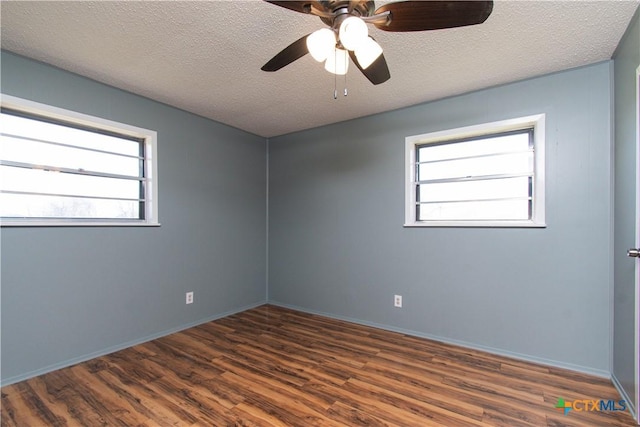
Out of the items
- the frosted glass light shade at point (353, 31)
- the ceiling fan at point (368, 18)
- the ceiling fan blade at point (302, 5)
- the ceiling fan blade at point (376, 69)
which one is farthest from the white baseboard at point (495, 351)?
the ceiling fan blade at point (302, 5)

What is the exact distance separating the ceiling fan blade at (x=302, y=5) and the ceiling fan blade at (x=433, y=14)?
0.27 metres

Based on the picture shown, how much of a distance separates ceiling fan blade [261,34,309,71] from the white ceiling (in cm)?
30

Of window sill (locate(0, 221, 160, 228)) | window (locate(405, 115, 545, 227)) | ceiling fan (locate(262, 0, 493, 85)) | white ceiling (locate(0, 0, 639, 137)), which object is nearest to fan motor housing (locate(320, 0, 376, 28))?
ceiling fan (locate(262, 0, 493, 85))

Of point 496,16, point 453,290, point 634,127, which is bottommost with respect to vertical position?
point 453,290

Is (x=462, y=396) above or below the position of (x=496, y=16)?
below

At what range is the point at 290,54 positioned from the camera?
1.59 m

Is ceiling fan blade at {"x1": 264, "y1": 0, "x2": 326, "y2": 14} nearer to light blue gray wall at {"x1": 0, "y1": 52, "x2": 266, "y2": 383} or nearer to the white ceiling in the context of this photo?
the white ceiling

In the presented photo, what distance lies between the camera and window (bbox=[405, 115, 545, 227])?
2.46 metres

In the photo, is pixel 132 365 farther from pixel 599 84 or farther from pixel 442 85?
pixel 599 84

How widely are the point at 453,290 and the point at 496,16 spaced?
2158 millimetres

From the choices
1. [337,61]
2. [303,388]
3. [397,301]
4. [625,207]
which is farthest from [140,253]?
[625,207]

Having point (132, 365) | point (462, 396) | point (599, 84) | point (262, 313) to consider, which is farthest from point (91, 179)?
point (599, 84)

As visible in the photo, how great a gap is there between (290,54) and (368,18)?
0.46 metres

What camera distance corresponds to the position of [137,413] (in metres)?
1.75
